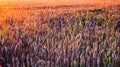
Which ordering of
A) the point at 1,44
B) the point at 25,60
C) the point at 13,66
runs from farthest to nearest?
the point at 1,44 → the point at 25,60 → the point at 13,66

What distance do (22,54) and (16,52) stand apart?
14 centimetres

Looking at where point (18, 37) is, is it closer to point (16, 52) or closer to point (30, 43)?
point (30, 43)

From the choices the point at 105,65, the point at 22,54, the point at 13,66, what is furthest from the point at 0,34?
the point at 105,65

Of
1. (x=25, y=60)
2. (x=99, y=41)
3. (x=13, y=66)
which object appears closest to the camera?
(x=13, y=66)

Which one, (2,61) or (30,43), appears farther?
(30,43)

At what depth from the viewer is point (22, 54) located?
12.3 ft

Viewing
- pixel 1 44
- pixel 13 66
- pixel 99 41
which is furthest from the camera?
pixel 99 41

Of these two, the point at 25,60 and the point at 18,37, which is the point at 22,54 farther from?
the point at 18,37

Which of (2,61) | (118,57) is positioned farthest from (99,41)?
(2,61)

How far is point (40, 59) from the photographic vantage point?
3586 millimetres

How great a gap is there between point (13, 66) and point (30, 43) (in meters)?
0.88

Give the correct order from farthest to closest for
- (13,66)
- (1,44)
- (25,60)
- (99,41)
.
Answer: (99,41), (1,44), (25,60), (13,66)

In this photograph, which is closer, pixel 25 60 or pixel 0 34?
pixel 25 60

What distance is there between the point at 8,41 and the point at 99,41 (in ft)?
4.20
